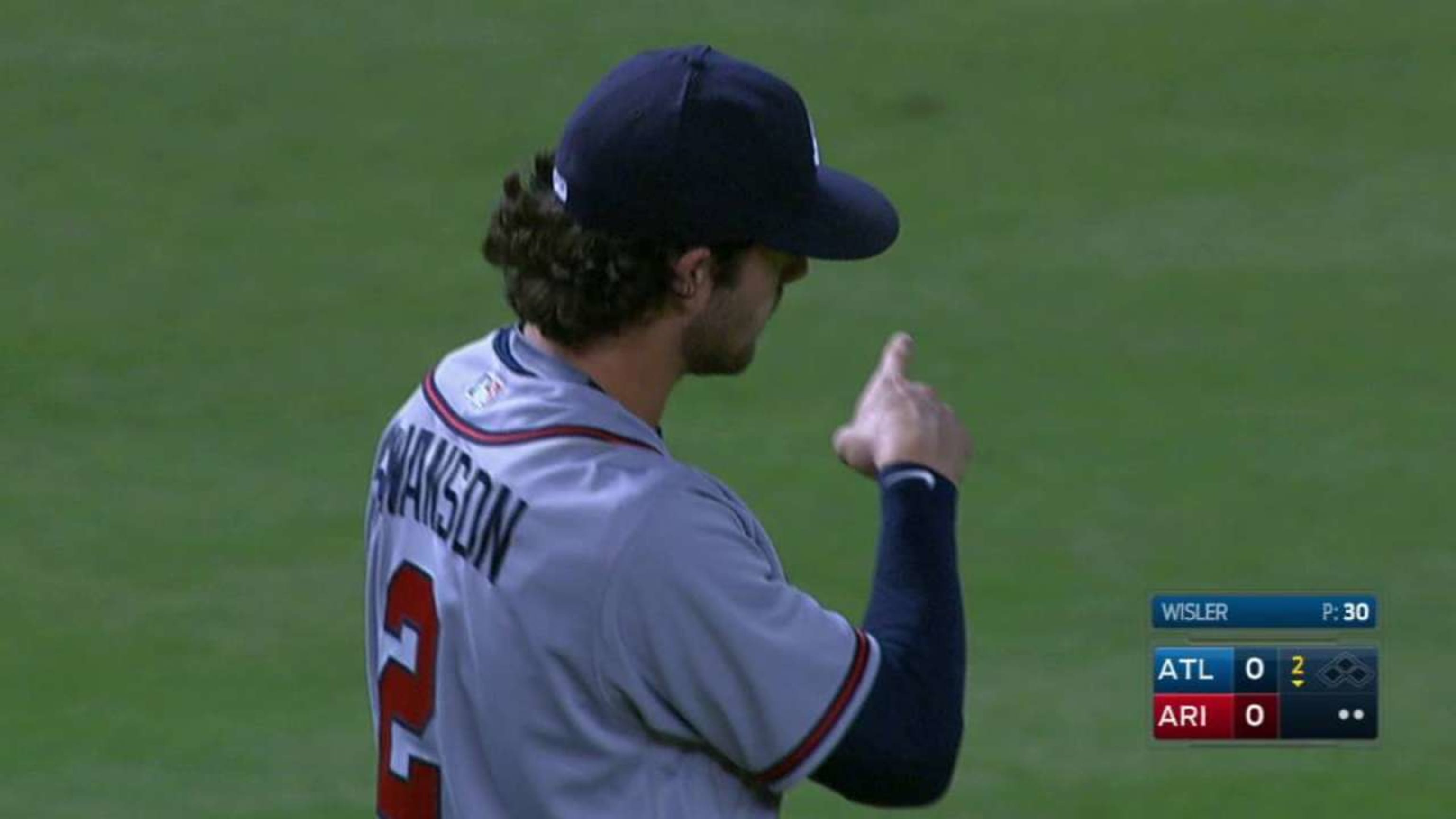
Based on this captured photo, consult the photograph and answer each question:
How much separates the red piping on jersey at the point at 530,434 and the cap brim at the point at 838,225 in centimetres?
24

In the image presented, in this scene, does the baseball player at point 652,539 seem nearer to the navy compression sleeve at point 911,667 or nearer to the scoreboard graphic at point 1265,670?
→ the navy compression sleeve at point 911,667

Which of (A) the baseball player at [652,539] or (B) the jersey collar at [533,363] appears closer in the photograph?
(A) the baseball player at [652,539]

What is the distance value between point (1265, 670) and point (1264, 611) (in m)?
0.41

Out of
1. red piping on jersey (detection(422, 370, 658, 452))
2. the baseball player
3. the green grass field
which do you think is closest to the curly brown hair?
the baseball player

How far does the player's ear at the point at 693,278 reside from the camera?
2648mm

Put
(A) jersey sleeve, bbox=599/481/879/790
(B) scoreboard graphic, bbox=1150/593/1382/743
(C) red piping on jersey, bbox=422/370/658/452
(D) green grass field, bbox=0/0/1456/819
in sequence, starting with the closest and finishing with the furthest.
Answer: (A) jersey sleeve, bbox=599/481/879/790 < (C) red piping on jersey, bbox=422/370/658/452 < (B) scoreboard graphic, bbox=1150/593/1382/743 < (D) green grass field, bbox=0/0/1456/819

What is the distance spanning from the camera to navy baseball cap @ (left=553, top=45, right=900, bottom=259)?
262cm

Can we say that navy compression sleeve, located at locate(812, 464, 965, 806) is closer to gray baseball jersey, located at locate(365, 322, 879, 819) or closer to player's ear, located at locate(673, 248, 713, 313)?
gray baseball jersey, located at locate(365, 322, 879, 819)

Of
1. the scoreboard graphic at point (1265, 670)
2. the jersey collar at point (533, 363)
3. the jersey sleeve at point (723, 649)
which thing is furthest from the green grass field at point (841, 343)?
the jersey sleeve at point (723, 649)

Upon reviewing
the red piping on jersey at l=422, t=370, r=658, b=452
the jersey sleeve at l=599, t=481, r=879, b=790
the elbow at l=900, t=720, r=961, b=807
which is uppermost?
the red piping on jersey at l=422, t=370, r=658, b=452

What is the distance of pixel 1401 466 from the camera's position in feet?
21.7

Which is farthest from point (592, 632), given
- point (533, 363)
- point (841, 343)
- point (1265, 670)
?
point (841, 343)

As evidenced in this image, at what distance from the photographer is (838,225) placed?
8.86 ft

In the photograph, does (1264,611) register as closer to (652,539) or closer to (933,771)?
(933,771)
